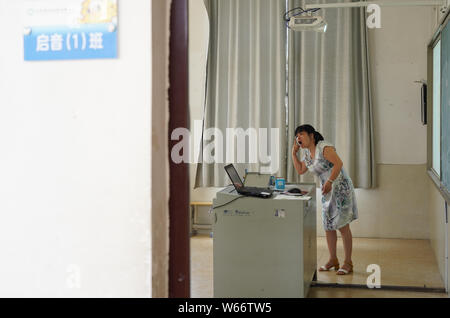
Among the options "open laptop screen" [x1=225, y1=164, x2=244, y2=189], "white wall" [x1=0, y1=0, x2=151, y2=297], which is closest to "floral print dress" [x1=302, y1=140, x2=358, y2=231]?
"open laptop screen" [x1=225, y1=164, x2=244, y2=189]

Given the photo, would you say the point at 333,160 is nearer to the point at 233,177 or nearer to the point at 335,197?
the point at 335,197

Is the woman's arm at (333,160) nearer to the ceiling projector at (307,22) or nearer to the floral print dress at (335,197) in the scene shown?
the floral print dress at (335,197)

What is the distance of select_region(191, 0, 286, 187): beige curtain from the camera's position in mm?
6203

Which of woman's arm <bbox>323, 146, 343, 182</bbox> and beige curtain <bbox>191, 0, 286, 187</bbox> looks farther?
beige curtain <bbox>191, 0, 286, 187</bbox>

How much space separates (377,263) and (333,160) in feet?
4.60

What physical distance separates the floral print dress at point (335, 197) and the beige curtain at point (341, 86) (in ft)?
5.71

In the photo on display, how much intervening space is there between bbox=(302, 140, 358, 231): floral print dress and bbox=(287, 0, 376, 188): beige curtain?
174cm

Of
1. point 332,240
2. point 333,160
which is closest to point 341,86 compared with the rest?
point 333,160

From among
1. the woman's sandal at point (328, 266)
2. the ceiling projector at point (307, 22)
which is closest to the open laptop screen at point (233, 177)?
the woman's sandal at point (328, 266)

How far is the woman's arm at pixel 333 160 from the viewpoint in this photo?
422 centimetres

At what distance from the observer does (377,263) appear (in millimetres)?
5031

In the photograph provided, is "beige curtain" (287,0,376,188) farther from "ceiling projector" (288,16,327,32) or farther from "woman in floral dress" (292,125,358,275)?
"woman in floral dress" (292,125,358,275)

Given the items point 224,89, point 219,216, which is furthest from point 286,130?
point 219,216

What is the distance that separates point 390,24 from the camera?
613 centimetres
